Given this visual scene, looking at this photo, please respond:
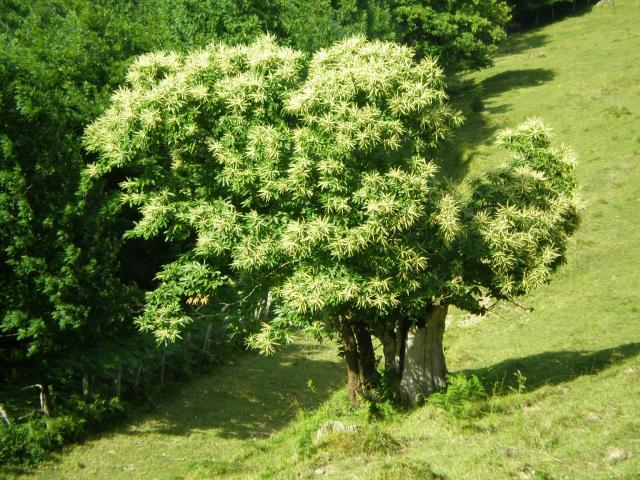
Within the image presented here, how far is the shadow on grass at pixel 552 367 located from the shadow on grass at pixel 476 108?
1790 centimetres

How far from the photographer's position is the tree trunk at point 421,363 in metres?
19.5

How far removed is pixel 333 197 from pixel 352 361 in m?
6.50

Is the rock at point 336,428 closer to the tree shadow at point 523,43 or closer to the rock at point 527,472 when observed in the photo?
the rock at point 527,472

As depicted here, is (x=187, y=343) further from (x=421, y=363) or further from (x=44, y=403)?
(x=421, y=363)

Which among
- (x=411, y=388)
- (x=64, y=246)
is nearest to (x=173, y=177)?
(x=64, y=246)

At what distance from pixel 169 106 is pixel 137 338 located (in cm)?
1380

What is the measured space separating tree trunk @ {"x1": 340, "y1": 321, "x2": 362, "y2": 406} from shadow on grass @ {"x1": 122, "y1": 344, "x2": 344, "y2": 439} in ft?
5.20

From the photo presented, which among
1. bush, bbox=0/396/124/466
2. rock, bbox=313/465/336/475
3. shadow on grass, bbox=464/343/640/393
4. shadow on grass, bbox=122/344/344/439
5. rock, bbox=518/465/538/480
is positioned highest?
rock, bbox=518/465/538/480

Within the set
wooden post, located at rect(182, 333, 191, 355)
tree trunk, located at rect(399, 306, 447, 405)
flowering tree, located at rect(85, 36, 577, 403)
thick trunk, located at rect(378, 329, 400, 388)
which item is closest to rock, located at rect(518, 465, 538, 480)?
flowering tree, located at rect(85, 36, 577, 403)

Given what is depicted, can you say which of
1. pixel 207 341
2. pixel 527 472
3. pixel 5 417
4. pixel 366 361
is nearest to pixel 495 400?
pixel 366 361

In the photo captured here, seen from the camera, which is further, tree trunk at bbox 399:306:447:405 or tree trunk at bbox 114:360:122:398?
tree trunk at bbox 114:360:122:398

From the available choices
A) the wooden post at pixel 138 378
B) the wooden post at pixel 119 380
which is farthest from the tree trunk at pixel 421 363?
the wooden post at pixel 138 378

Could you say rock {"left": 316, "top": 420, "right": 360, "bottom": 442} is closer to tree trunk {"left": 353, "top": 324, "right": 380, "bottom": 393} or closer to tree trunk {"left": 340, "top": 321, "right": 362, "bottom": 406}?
tree trunk {"left": 340, "top": 321, "right": 362, "bottom": 406}

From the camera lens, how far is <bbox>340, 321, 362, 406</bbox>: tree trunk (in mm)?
20172
